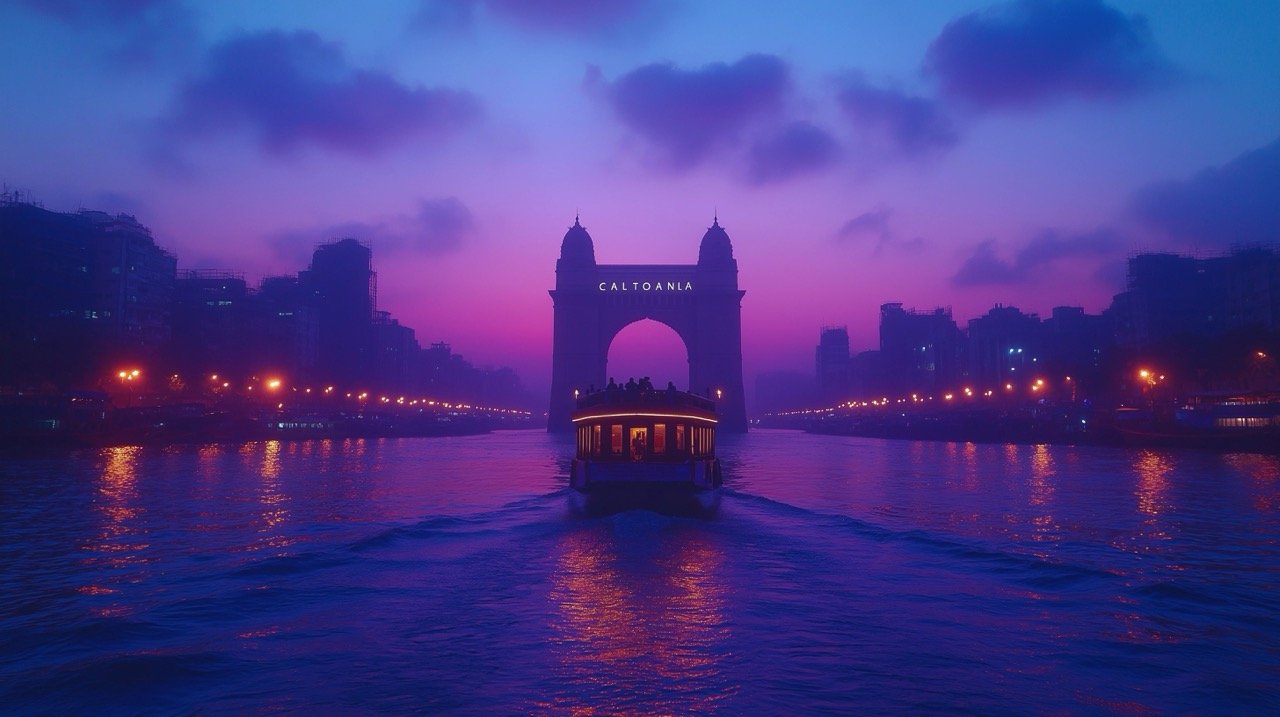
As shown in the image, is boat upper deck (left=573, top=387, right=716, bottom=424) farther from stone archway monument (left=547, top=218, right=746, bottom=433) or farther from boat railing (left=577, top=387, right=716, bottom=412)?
stone archway monument (left=547, top=218, right=746, bottom=433)

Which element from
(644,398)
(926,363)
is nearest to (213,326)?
(644,398)

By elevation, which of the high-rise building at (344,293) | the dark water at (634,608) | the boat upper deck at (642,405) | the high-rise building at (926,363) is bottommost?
the dark water at (634,608)

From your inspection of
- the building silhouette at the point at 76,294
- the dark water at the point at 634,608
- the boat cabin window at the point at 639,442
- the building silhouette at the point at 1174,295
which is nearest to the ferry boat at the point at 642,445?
the boat cabin window at the point at 639,442

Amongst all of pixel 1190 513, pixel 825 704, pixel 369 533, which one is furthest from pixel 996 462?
pixel 825 704

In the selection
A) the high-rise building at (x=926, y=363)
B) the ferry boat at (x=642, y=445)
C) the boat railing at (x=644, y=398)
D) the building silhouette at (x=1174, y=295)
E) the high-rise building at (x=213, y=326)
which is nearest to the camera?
the ferry boat at (x=642, y=445)

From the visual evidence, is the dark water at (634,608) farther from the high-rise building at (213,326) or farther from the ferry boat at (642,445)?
the high-rise building at (213,326)

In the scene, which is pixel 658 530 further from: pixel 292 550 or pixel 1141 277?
pixel 1141 277
